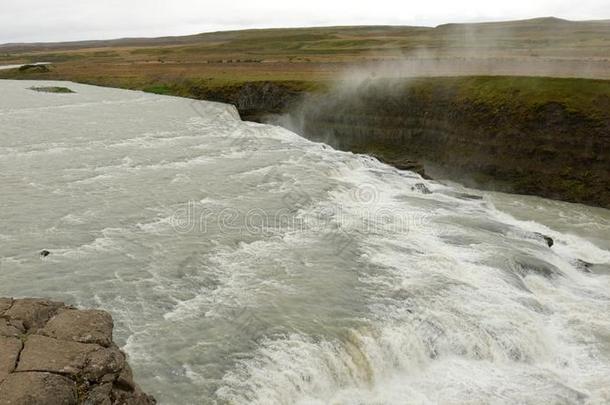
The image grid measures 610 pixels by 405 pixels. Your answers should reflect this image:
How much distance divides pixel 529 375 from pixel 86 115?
163 ft

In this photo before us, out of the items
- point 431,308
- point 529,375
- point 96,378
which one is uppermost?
point 96,378

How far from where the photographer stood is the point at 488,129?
4384 cm

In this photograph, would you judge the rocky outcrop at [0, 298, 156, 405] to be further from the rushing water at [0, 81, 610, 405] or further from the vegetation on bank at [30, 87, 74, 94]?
the vegetation on bank at [30, 87, 74, 94]

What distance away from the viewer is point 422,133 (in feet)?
161

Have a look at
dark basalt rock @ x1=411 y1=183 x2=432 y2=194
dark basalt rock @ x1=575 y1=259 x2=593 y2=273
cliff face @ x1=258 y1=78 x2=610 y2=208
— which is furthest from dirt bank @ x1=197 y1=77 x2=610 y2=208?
dark basalt rock @ x1=575 y1=259 x2=593 y2=273

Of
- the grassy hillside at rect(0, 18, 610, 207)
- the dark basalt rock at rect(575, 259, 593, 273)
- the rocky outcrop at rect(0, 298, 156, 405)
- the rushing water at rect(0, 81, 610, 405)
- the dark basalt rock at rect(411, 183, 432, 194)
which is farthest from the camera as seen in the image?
the grassy hillside at rect(0, 18, 610, 207)

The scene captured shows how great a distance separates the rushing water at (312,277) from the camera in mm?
16688

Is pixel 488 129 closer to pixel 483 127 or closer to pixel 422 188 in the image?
pixel 483 127

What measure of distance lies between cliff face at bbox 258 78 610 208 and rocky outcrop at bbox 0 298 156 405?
112 feet

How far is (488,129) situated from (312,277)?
27.9m

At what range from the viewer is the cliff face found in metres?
38.8

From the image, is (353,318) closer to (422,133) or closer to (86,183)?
(86,183)

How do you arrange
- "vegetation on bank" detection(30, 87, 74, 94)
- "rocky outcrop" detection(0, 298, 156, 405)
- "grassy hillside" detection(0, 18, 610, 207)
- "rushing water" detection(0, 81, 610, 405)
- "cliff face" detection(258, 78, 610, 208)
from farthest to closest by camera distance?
"vegetation on bank" detection(30, 87, 74, 94), "grassy hillside" detection(0, 18, 610, 207), "cliff face" detection(258, 78, 610, 208), "rushing water" detection(0, 81, 610, 405), "rocky outcrop" detection(0, 298, 156, 405)

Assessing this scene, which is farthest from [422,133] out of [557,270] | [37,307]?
[37,307]
